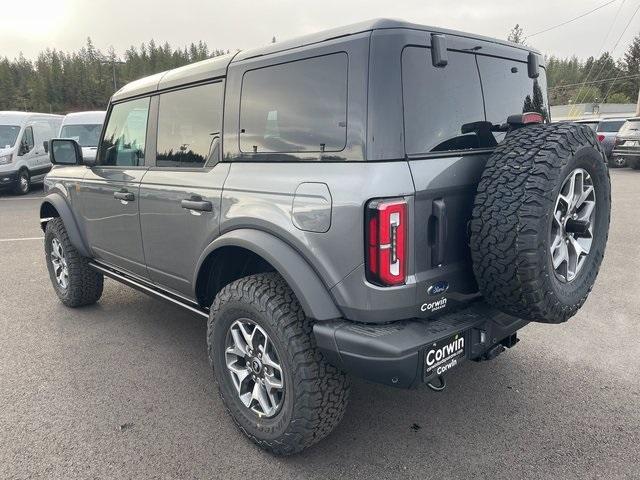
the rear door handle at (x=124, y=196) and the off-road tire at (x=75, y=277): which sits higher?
the rear door handle at (x=124, y=196)

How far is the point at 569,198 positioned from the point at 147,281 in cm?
286

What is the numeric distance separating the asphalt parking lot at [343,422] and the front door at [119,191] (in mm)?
743

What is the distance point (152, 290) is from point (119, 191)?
0.76m

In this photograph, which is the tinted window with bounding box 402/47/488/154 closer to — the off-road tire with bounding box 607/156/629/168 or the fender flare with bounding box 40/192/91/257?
the fender flare with bounding box 40/192/91/257

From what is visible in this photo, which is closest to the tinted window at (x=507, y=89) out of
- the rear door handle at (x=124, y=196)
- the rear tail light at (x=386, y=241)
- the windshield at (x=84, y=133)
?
the rear tail light at (x=386, y=241)

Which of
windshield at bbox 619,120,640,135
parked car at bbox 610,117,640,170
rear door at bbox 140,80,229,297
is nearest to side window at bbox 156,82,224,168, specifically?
rear door at bbox 140,80,229,297

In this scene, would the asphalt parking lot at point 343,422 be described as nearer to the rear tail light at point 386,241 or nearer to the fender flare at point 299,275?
the fender flare at point 299,275

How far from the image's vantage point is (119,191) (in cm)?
364

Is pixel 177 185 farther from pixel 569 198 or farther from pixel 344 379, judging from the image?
pixel 569 198

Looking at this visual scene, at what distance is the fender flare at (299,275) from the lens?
2223 mm

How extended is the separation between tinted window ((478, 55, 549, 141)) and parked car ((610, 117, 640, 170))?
15601mm

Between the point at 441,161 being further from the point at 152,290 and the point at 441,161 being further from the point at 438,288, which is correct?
the point at 152,290

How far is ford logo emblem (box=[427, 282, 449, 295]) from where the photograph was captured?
2.23 meters

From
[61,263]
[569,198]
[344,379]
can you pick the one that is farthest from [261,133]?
[61,263]
